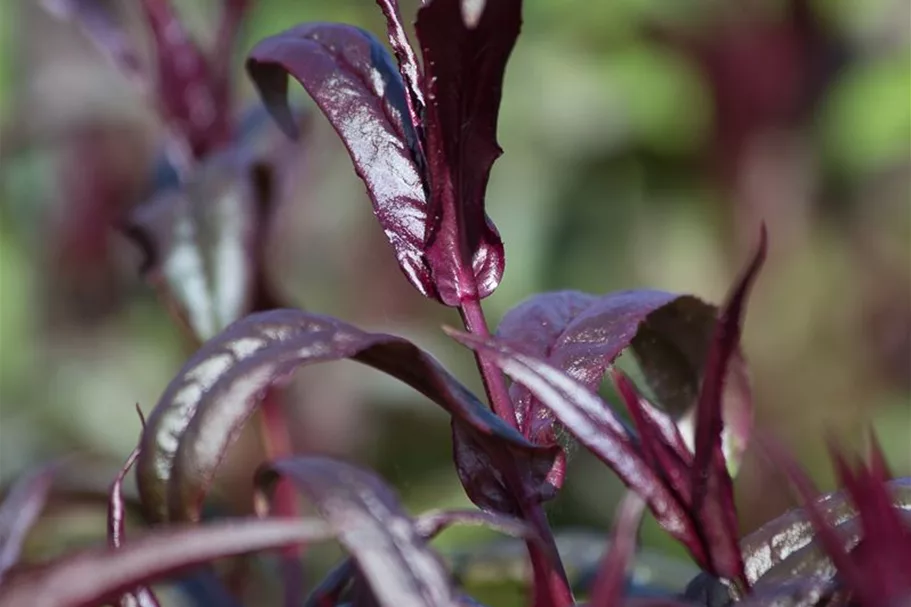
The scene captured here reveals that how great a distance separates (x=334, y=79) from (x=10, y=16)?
248 centimetres

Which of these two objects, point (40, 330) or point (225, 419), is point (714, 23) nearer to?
point (40, 330)

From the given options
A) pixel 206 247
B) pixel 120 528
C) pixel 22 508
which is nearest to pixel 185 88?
pixel 206 247

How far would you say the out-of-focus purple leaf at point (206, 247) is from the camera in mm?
808

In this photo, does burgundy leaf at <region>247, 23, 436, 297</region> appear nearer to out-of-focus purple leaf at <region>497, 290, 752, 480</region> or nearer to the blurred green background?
out-of-focus purple leaf at <region>497, 290, 752, 480</region>

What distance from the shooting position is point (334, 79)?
0.46m

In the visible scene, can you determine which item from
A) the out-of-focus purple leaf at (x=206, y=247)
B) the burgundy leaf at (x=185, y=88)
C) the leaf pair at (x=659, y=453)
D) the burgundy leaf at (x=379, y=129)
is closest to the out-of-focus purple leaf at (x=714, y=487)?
the leaf pair at (x=659, y=453)

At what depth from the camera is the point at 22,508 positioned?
0.53m

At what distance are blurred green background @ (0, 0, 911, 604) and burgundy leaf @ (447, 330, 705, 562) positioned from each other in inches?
60.1

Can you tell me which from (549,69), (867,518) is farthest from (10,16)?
(867,518)

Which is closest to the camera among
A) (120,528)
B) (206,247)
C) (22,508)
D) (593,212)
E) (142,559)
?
(142,559)

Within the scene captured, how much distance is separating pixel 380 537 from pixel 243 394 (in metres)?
0.07

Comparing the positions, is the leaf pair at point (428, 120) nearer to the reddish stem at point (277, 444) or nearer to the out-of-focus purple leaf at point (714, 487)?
the out-of-focus purple leaf at point (714, 487)

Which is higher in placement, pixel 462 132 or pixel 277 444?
pixel 462 132

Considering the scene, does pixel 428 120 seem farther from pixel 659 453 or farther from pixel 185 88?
pixel 185 88
